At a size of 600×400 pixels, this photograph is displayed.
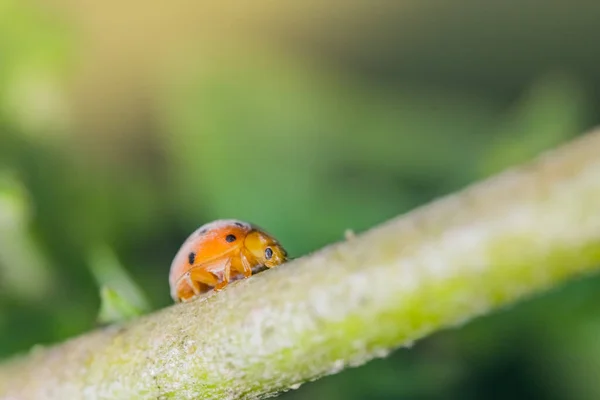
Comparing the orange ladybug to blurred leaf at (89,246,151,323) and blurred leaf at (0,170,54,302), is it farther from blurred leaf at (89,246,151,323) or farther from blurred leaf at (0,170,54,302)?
blurred leaf at (0,170,54,302)

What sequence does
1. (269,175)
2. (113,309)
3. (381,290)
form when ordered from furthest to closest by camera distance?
(269,175)
(113,309)
(381,290)

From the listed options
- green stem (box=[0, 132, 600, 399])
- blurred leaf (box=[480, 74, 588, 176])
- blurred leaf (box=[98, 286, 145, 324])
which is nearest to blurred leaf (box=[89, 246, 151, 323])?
blurred leaf (box=[98, 286, 145, 324])

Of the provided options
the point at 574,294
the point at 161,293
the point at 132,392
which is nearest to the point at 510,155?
the point at 574,294

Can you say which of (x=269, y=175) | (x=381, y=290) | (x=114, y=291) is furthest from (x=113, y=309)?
(x=269, y=175)

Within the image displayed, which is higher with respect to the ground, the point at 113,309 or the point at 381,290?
the point at 113,309

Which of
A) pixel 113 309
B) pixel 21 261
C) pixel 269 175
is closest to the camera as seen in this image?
pixel 113 309

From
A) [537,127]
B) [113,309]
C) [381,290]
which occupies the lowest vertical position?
[381,290]

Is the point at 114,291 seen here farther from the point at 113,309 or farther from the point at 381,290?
the point at 381,290
